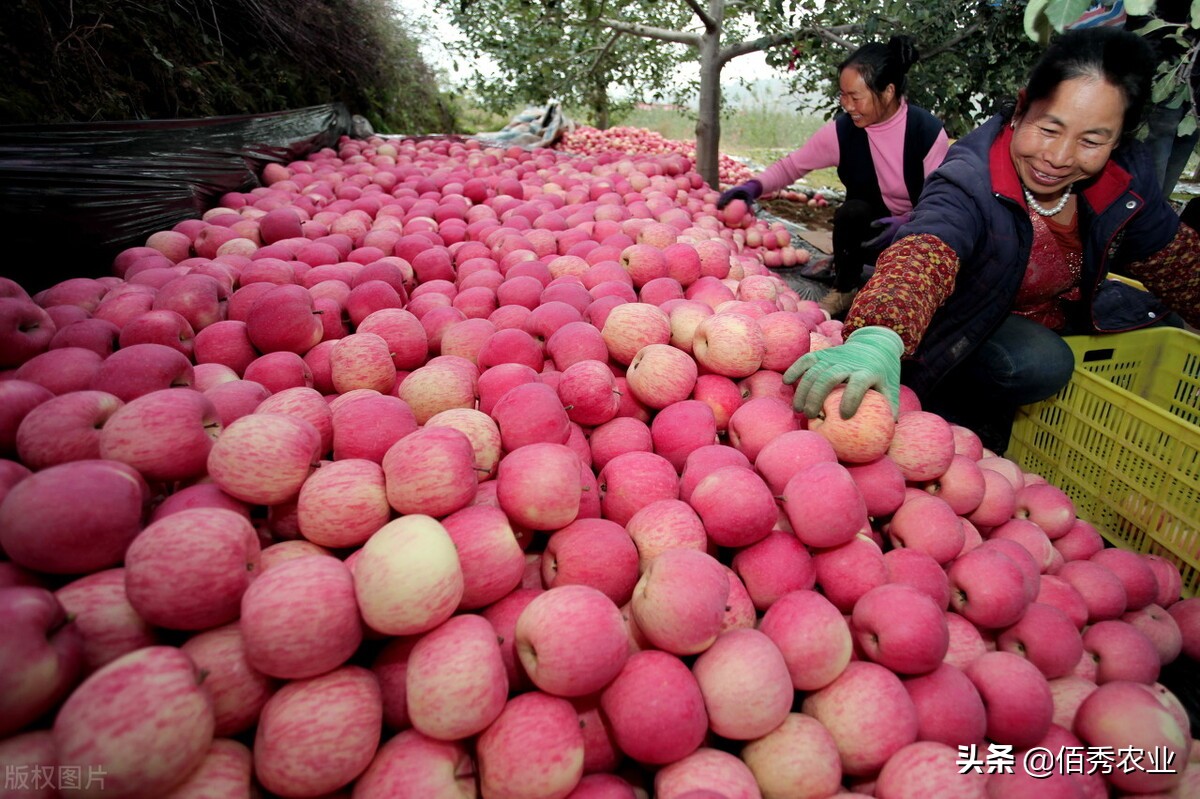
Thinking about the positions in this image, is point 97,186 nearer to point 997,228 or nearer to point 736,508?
point 736,508

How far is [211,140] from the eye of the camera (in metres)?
3.86

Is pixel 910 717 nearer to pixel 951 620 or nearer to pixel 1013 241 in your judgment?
pixel 951 620

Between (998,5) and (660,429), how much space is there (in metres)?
4.11

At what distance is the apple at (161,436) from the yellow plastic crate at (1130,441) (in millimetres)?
2791

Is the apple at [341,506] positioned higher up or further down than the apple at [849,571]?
higher up

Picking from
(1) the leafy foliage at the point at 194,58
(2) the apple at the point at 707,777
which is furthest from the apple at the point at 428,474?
(1) the leafy foliage at the point at 194,58

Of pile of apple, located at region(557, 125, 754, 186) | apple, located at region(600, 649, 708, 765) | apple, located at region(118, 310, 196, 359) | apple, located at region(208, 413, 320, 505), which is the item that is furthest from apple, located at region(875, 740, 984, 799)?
pile of apple, located at region(557, 125, 754, 186)

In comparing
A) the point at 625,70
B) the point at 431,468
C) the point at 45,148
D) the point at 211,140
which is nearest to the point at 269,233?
the point at 45,148

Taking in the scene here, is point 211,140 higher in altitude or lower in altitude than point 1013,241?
higher

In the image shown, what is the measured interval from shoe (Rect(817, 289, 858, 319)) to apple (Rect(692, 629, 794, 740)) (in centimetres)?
363

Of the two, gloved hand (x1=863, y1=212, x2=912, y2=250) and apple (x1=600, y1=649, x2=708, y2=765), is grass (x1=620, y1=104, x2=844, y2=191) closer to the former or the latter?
gloved hand (x1=863, y1=212, x2=912, y2=250)

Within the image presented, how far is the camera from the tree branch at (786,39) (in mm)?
4730

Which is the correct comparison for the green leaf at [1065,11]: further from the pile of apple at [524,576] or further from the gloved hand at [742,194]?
the gloved hand at [742,194]

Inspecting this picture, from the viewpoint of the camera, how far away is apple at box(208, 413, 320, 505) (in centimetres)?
128
